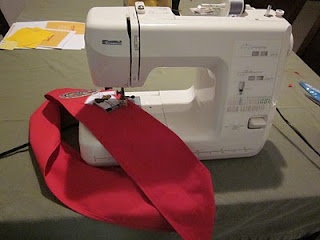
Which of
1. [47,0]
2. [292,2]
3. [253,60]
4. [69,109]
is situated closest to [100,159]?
[69,109]

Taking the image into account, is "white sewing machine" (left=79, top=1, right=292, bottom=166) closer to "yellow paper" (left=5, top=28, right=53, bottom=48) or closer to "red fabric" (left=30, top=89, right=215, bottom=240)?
"red fabric" (left=30, top=89, right=215, bottom=240)

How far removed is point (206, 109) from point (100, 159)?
286 mm

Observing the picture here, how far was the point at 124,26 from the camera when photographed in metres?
0.60

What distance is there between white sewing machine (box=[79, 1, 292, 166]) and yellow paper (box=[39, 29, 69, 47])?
2.15 ft

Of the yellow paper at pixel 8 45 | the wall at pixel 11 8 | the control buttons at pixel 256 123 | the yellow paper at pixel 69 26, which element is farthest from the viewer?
the wall at pixel 11 8

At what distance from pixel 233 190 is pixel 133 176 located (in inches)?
8.7

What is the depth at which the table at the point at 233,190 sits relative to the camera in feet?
2.03

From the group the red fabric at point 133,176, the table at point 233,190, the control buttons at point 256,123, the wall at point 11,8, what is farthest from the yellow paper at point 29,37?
the wall at point 11,8

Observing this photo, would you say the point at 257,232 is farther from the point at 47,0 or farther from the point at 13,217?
the point at 47,0

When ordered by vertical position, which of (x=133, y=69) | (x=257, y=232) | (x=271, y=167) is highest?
(x=133, y=69)

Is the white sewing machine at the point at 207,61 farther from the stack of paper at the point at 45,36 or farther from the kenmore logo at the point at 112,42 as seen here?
the stack of paper at the point at 45,36

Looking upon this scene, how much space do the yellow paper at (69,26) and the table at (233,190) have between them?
1.49 feet

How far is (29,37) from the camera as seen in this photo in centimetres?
127

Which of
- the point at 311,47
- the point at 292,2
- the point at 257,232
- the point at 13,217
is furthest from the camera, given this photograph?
the point at 292,2
